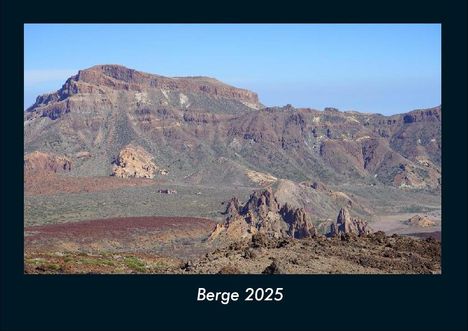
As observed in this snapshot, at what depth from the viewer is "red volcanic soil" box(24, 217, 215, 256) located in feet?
296

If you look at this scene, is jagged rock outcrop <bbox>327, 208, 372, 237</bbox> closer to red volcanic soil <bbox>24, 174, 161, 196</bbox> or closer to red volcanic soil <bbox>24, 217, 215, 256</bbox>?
red volcanic soil <bbox>24, 217, 215, 256</bbox>

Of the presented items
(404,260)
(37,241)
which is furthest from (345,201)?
(404,260)

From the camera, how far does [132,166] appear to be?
619ft

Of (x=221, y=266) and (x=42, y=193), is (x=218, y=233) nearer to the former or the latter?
(x=42, y=193)

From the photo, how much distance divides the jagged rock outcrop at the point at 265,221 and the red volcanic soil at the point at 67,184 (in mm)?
34620

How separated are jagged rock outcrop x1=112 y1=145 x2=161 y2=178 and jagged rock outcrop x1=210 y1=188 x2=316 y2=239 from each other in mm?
53350

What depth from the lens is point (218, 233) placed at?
104438mm

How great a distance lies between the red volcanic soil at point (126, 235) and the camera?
296 ft

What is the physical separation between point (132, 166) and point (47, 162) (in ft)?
59.7

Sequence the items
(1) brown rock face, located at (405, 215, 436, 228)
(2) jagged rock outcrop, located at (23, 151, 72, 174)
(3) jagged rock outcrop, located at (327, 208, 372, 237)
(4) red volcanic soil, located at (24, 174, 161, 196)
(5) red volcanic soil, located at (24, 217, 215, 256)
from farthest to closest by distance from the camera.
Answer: (2) jagged rock outcrop, located at (23, 151, 72, 174)
(4) red volcanic soil, located at (24, 174, 161, 196)
(1) brown rock face, located at (405, 215, 436, 228)
(3) jagged rock outcrop, located at (327, 208, 372, 237)
(5) red volcanic soil, located at (24, 217, 215, 256)

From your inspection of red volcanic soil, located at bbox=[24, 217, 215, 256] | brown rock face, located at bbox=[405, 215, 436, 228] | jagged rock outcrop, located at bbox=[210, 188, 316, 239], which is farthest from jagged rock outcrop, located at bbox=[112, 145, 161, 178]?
red volcanic soil, located at bbox=[24, 217, 215, 256]

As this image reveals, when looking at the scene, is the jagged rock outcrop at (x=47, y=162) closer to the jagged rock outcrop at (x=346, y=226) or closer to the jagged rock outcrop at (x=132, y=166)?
the jagged rock outcrop at (x=132, y=166)

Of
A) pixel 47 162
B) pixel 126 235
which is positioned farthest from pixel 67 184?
pixel 126 235

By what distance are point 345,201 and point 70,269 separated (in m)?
134
